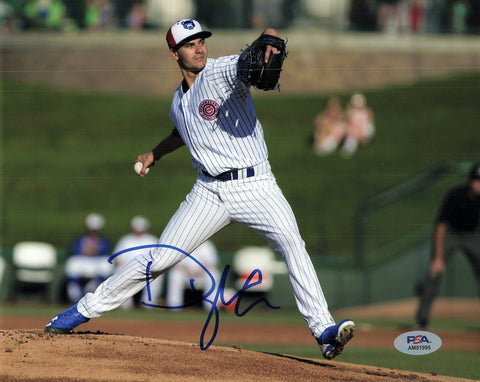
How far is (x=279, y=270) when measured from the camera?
1127cm

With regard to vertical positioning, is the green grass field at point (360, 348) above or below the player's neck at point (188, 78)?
below

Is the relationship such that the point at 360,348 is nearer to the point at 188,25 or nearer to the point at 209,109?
the point at 209,109

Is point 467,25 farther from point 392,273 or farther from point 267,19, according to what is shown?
point 392,273

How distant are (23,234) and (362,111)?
8.28 meters

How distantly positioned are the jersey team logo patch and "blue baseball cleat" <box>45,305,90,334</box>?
59.5 inches

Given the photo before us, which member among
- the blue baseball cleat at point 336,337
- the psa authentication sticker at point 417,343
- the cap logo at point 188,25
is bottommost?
the psa authentication sticker at point 417,343

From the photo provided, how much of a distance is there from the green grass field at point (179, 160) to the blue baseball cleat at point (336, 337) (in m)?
7.19

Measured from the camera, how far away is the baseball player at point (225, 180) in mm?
4473

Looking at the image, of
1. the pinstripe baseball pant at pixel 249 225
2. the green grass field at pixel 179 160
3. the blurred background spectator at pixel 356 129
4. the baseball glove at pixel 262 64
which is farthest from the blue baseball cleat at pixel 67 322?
the blurred background spectator at pixel 356 129

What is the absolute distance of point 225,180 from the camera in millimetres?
4555

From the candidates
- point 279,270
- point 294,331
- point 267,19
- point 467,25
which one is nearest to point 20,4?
point 267,19

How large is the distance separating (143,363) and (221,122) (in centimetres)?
146

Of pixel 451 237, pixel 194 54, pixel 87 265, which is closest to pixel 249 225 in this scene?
pixel 194 54

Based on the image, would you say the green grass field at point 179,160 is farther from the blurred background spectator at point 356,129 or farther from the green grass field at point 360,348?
the green grass field at point 360,348
